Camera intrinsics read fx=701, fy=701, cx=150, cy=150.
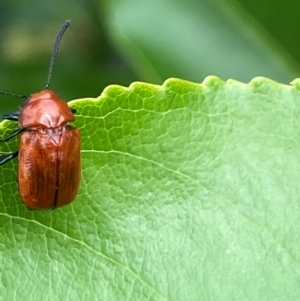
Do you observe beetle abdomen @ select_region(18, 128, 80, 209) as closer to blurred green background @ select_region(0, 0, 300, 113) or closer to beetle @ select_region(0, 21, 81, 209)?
beetle @ select_region(0, 21, 81, 209)

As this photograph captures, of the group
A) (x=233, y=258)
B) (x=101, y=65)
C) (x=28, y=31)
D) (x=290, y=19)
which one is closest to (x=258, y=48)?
(x=290, y=19)

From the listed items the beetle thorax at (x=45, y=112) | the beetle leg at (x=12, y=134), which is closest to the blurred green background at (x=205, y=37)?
the beetle thorax at (x=45, y=112)

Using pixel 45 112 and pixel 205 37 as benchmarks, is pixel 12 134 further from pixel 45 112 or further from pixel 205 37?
pixel 205 37

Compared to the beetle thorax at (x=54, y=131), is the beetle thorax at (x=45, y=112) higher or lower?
higher

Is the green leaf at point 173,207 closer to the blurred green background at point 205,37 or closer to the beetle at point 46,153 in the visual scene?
the beetle at point 46,153

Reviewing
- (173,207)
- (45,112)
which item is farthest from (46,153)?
(173,207)

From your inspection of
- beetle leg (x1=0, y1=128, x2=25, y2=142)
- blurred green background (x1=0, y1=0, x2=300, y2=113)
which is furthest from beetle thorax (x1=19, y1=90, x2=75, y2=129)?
blurred green background (x1=0, y1=0, x2=300, y2=113)

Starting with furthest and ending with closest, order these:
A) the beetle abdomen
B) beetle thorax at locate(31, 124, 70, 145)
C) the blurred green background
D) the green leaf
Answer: the blurred green background, beetle thorax at locate(31, 124, 70, 145), the beetle abdomen, the green leaf
